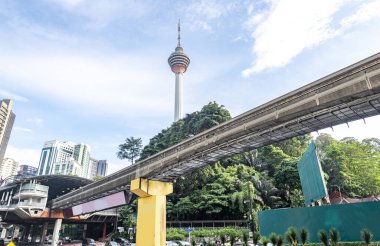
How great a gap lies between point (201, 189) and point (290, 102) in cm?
3535

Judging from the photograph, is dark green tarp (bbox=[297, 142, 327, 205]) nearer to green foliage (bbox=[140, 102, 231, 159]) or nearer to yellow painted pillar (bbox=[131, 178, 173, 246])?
yellow painted pillar (bbox=[131, 178, 173, 246])

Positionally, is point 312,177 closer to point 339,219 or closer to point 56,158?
point 339,219

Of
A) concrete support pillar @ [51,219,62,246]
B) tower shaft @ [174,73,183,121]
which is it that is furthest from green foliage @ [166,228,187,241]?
tower shaft @ [174,73,183,121]

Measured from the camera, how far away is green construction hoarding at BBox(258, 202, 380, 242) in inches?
642

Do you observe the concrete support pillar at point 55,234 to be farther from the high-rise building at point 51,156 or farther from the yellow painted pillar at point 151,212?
the high-rise building at point 51,156

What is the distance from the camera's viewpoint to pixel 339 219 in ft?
56.7

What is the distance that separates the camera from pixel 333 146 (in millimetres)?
52625

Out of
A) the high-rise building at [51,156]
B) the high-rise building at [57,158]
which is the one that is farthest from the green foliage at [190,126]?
the high-rise building at [51,156]

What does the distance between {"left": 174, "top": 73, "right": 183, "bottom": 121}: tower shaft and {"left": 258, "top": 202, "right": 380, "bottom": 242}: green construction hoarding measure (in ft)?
308

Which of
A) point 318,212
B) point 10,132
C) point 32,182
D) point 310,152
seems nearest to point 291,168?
point 310,152

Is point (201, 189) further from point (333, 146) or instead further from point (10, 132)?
point (10, 132)

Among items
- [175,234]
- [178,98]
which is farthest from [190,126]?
[178,98]

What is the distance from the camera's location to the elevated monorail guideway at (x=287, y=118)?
12.1m

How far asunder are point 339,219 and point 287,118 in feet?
27.4
